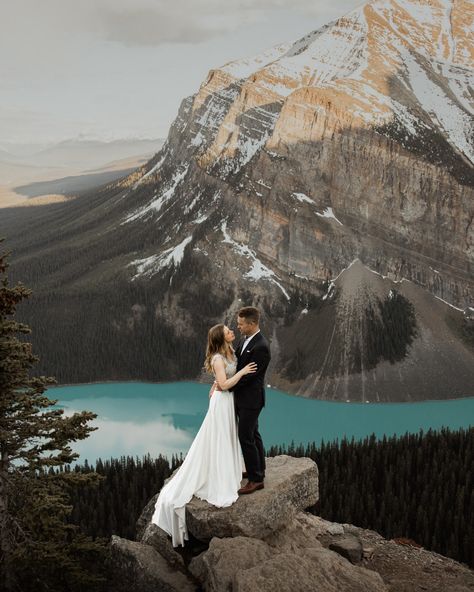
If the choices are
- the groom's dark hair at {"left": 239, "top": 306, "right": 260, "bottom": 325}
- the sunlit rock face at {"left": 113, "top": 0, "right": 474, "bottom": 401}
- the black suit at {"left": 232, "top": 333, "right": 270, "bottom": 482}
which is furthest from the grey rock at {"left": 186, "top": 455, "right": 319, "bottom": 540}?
the sunlit rock face at {"left": 113, "top": 0, "right": 474, "bottom": 401}

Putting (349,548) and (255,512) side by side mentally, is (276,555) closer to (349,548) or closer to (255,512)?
(255,512)

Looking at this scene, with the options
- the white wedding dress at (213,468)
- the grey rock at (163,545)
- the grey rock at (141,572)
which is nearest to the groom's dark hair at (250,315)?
the white wedding dress at (213,468)

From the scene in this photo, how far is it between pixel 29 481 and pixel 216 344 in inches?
311

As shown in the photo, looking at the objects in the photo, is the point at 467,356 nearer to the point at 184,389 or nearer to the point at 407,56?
the point at 184,389

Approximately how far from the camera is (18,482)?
21609mm

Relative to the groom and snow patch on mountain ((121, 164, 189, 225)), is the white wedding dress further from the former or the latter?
snow patch on mountain ((121, 164, 189, 225))

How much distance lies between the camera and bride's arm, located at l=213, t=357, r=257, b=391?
60.7ft

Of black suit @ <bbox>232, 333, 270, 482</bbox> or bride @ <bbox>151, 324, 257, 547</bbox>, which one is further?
bride @ <bbox>151, 324, 257, 547</bbox>

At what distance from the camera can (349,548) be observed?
69.8 feet

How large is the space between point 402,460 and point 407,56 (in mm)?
132821

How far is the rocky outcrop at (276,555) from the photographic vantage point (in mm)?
16391

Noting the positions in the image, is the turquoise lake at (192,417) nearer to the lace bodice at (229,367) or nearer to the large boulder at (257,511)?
the large boulder at (257,511)

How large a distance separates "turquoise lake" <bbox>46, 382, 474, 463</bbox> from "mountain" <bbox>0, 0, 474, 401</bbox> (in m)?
4.63

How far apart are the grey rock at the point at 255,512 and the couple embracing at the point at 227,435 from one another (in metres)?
0.23
